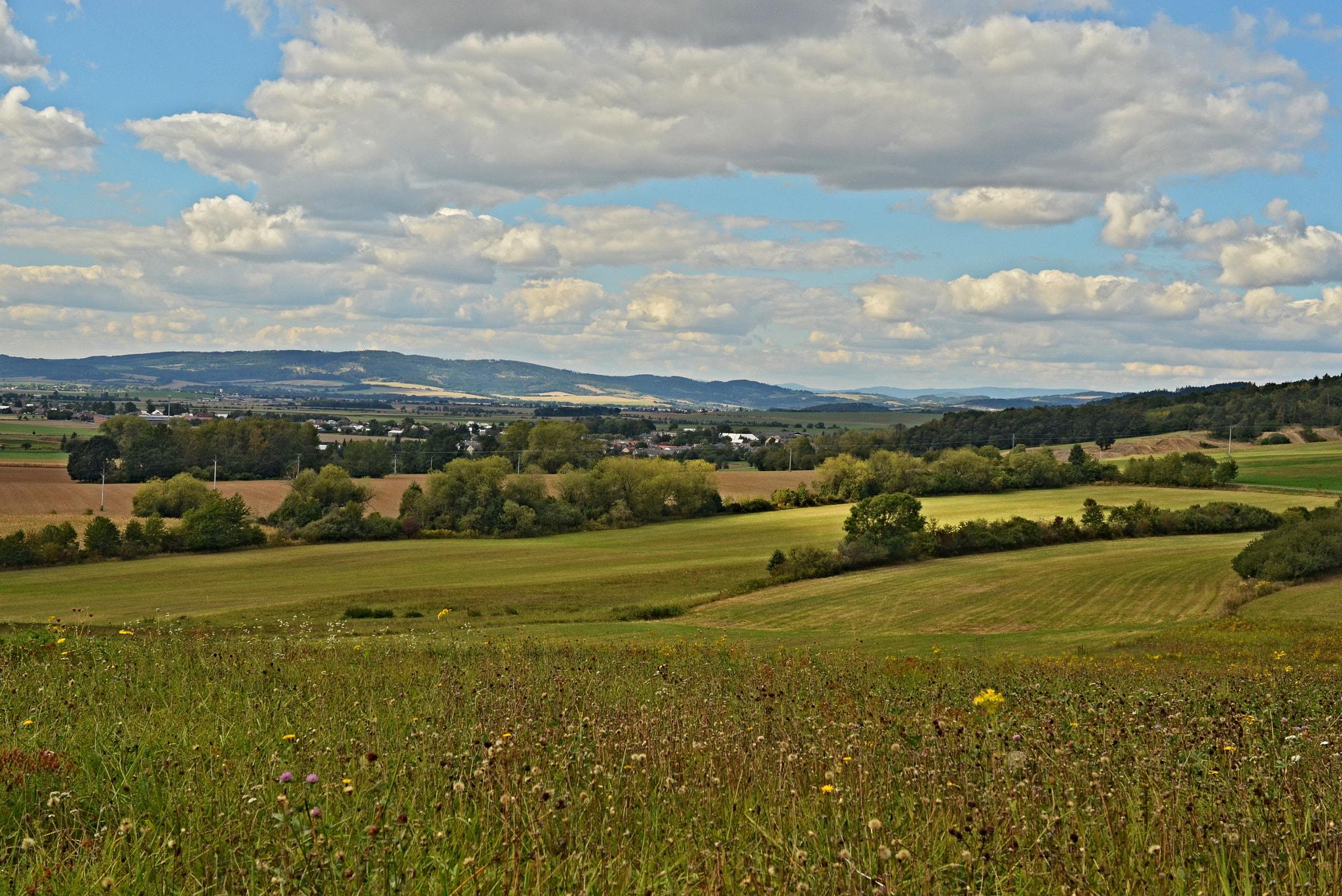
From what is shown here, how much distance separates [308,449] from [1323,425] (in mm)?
140867

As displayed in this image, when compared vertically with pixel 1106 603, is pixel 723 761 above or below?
above

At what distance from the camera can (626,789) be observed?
4.63 meters

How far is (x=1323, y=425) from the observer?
12888 cm

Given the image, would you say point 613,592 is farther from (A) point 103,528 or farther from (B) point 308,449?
(B) point 308,449

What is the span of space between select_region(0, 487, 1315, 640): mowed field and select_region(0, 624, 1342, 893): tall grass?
72.2 ft

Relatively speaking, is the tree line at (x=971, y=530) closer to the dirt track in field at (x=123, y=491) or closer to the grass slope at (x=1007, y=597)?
the grass slope at (x=1007, y=597)

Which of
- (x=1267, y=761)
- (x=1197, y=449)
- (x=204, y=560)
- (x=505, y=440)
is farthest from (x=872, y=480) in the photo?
(x=1267, y=761)

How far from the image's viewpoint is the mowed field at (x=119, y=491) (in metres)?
82.9

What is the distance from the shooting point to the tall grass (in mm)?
3643

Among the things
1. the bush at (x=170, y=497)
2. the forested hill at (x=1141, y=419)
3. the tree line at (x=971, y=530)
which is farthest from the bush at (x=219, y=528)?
the forested hill at (x=1141, y=419)

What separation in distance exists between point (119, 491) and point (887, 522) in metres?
79.5

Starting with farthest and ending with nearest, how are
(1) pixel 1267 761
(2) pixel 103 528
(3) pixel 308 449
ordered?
(3) pixel 308 449 → (2) pixel 103 528 → (1) pixel 1267 761

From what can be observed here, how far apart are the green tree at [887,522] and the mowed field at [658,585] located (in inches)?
103

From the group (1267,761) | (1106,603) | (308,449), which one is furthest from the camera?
(308,449)
